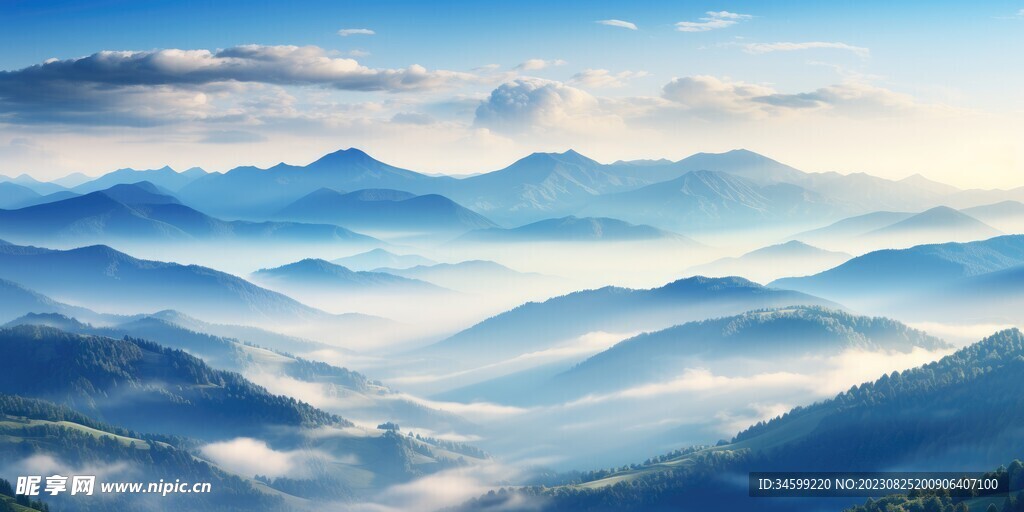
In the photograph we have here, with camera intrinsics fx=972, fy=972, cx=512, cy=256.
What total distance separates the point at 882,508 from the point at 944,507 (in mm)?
17851

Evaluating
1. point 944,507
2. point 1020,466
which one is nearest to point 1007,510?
point 944,507

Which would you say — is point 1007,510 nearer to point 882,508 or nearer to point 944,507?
point 944,507

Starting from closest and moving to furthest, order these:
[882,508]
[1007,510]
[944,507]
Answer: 1. [1007,510]
2. [944,507]
3. [882,508]

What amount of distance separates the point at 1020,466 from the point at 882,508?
946 inches

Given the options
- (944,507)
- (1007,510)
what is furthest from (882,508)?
(1007,510)

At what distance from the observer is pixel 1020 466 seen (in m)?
168

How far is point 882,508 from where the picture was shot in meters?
175

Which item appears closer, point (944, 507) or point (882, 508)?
point (944, 507)

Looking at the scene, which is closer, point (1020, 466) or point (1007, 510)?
point (1007, 510)

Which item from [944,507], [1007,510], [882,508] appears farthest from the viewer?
[882,508]

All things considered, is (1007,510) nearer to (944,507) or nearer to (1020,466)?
(944,507)

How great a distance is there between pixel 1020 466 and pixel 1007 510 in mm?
24894

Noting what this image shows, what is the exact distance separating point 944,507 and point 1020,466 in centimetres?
2039
